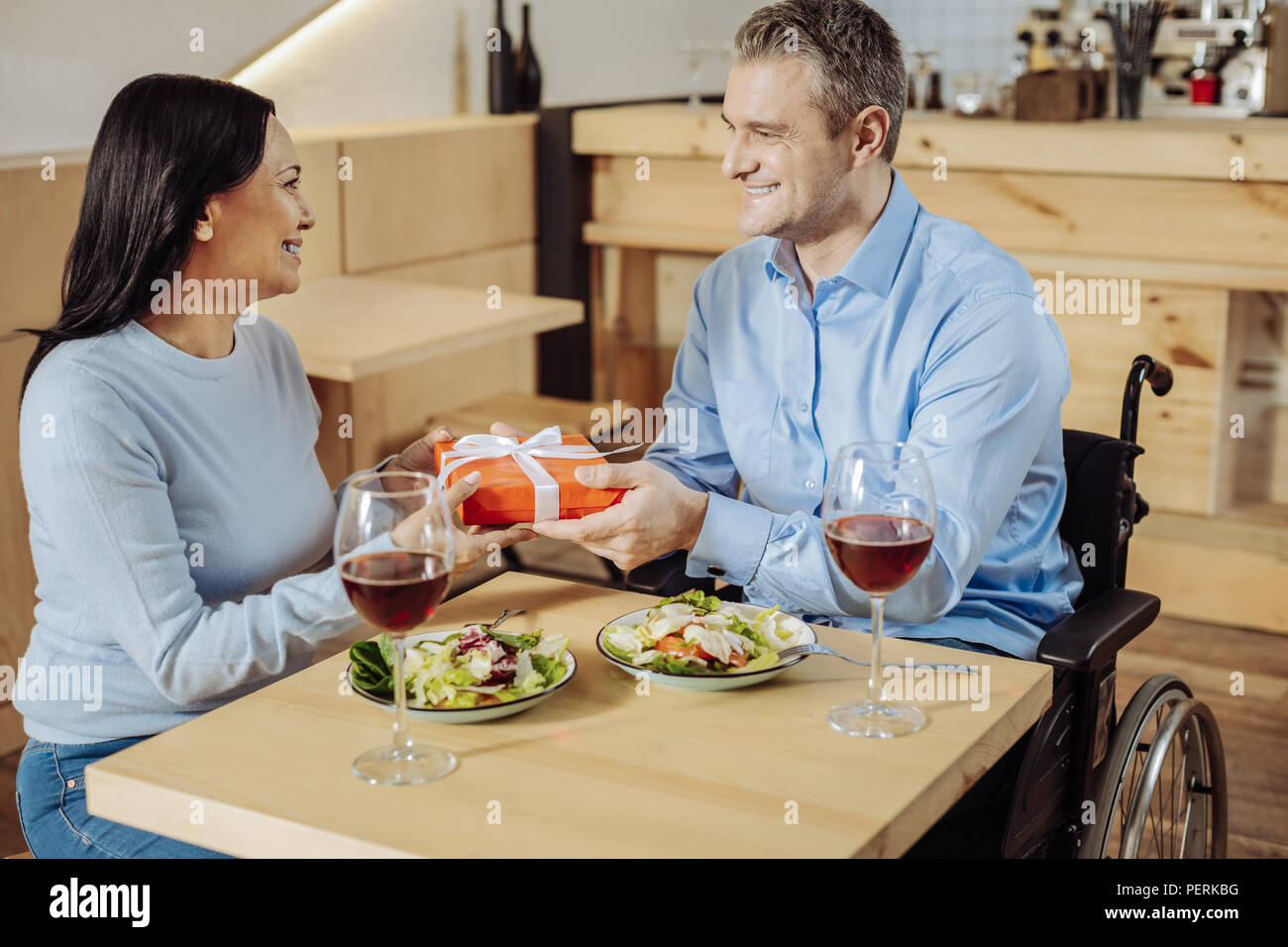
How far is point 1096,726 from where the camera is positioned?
168 centimetres

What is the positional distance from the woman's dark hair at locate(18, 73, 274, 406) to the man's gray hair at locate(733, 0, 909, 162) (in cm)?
73

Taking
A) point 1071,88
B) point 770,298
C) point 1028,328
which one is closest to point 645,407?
point 1071,88

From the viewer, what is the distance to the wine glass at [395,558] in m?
1.07

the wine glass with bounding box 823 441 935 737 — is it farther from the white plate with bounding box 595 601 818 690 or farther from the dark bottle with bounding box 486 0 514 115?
the dark bottle with bounding box 486 0 514 115

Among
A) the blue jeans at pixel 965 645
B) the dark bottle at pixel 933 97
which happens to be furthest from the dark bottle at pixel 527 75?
the blue jeans at pixel 965 645

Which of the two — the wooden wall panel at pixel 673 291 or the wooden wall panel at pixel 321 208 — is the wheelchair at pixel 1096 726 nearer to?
the wooden wall panel at pixel 321 208

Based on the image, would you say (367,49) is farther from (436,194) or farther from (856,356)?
(856,356)

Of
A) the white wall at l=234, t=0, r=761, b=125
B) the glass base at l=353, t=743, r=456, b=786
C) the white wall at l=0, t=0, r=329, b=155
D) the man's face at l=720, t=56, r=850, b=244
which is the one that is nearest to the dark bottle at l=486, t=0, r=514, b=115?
the white wall at l=234, t=0, r=761, b=125

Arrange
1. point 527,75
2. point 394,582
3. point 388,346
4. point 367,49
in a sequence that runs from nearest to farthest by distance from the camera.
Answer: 1. point 394,582
2. point 388,346
3. point 367,49
4. point 527,75

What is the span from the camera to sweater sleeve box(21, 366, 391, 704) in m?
1.39

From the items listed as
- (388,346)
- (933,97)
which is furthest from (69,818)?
(933,97)

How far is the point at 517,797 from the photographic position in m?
1.06

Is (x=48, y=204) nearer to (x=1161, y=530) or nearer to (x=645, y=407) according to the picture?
(x=645, y=407)

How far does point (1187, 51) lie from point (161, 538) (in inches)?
189
